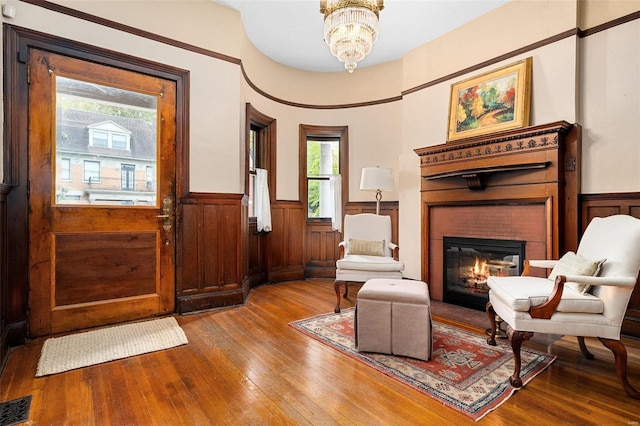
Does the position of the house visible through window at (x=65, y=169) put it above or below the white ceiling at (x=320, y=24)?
below

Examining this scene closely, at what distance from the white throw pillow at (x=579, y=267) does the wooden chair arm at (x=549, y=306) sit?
30 cm

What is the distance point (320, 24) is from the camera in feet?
12.6

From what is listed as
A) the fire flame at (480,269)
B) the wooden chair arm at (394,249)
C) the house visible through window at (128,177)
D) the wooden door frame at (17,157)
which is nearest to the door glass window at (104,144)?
the house visible through window at (128,177)

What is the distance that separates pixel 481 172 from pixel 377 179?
49.1 inches

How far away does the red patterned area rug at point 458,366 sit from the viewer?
5.97ft

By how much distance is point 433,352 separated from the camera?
7.90 ft

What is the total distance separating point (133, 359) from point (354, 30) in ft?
9.86

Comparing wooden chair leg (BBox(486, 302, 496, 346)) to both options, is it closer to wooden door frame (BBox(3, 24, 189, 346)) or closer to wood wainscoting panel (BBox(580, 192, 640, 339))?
wood wainscoting panel (BBox(580, 192, 640, 339))

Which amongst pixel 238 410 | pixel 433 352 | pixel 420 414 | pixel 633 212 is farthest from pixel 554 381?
pixel 238 410

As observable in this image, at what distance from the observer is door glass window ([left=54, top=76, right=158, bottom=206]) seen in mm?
2756

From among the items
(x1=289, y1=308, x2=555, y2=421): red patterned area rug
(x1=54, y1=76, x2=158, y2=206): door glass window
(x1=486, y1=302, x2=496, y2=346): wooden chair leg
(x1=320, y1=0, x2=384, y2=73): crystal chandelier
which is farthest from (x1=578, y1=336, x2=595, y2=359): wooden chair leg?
(x1=54, y1=76, x2=158, y2=206): door glass window

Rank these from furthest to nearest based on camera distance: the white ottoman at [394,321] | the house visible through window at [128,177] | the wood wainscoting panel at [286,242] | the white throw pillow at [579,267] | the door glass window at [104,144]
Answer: the wood wainscoting panel at [286,242] < the house visible through window at [128,177] < the door glass window at [104,144] < the white ottoman at [394,321] < the white throw pillow at [579,267]

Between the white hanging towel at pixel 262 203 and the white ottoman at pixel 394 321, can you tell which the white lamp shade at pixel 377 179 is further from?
the white ottoman at pixel 394 321

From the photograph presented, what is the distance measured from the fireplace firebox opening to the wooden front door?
319 cm
